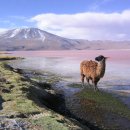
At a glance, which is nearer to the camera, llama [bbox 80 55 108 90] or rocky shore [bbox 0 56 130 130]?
rocky shore [bbox 0 56 130 130]

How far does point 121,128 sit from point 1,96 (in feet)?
13.5

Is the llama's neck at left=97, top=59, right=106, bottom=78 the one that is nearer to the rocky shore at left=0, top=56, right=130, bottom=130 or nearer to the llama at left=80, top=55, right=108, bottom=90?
the llama at left=80, top=55, right=108, bottom=90

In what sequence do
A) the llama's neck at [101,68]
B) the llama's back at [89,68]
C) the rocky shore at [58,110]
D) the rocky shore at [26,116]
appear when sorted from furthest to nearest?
the llama's back at [89,68] → the llama's neck at [101,68] → the rocky shore at [58,110] → the rocky shore at [26,116]

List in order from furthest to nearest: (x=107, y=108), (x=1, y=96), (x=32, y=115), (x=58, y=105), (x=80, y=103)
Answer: (x=80, y=103), (x=107, y=108), (x=58, y=105), (x=1, y=96), (x=32, y=115)

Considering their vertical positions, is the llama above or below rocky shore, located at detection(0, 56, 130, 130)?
above

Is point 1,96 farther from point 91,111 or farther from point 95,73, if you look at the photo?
point 95,73

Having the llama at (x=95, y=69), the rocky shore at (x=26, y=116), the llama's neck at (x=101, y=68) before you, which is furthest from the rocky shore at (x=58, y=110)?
the llama's neck at (x=101, y=68)

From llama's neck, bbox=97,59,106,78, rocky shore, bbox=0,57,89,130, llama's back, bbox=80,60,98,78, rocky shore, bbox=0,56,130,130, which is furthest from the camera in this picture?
llama's back, bbox=80,60,98,78

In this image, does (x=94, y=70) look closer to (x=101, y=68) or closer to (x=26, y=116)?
(x=101, y=68)

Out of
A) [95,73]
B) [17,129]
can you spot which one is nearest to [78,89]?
[95,73]

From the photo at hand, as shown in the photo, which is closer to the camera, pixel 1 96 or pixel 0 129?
pixel 0 129

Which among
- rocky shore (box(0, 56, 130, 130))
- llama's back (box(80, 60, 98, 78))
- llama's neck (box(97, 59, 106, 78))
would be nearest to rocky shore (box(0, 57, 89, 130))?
rocky shore (box(0, 56, 130, 130))

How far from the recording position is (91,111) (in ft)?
46.7

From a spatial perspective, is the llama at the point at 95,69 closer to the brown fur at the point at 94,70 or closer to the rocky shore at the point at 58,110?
the brown fur at the point at 94,70
